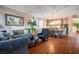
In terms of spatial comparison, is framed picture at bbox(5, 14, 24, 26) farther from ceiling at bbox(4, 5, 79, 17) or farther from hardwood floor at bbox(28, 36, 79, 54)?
hardwood floor at bbox(28, 36, 79, 54)

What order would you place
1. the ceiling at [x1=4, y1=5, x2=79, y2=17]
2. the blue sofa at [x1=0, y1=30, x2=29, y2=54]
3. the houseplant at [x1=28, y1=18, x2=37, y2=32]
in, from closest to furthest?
the blue sofa at [x1=0, y1=30, x2=29, y2=54] < the ceiling at [x1=4, y1=5, x2=79, y2=17] < the houseplant at [x1=28, y1=18, x2=37, y2=32]

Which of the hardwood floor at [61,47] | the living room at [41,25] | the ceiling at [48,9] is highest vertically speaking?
the ceiling at [48,9]

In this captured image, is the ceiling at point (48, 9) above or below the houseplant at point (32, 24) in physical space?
above

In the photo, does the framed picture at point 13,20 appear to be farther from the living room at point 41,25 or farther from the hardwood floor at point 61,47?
the hardwood floor at point 61,47

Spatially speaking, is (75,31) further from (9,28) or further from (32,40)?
(9,28)

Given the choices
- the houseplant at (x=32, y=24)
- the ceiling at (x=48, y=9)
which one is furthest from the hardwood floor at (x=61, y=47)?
the ceiling at (x=48, y=9)

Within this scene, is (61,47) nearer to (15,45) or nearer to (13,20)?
(15,45)

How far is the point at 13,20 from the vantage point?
238 cm

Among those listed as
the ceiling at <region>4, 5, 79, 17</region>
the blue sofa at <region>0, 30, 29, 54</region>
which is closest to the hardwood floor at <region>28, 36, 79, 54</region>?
the blue sofa at <region>0, 30, 29, 54</region>

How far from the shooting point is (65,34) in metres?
2.51

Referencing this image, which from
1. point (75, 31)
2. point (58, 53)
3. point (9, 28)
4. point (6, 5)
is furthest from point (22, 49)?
point (75, 31)

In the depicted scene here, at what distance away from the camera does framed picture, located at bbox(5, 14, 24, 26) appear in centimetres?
227

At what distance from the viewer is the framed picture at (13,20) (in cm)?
227
